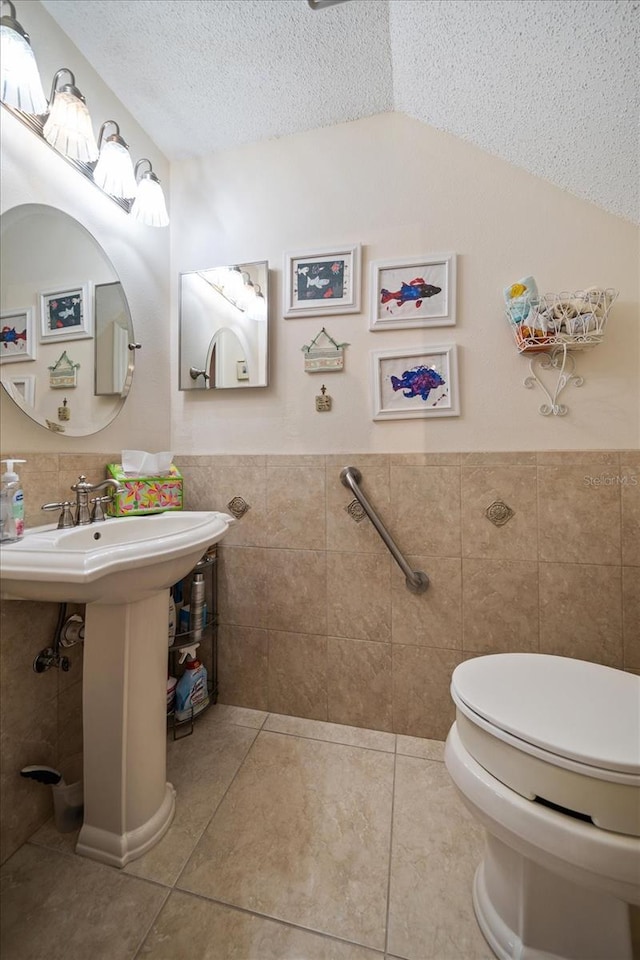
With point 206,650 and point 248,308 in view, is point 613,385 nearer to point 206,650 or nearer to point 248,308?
point 248,308

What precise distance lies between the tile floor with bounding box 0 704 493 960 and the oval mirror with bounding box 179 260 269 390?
134 centimetres

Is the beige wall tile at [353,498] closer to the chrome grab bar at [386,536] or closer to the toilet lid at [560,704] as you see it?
the chrome grab bar at [386,536]

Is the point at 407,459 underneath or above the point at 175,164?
underneath

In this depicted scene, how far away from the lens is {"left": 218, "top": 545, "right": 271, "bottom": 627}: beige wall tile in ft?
4.56

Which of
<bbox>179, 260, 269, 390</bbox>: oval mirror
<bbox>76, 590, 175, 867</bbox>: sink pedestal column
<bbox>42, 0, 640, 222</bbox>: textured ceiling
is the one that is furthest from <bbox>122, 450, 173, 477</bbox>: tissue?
<bbox>42, 0, 640, 222</bbox>: textured ceiling

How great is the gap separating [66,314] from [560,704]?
1.59 meters

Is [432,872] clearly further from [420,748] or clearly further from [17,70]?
[17,70]

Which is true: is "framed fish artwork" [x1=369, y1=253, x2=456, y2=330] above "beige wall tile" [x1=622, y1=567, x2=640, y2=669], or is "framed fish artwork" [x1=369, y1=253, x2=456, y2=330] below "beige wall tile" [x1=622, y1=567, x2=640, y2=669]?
above

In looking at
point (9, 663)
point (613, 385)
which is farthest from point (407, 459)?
point (9, 663)

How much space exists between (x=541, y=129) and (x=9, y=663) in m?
2.08

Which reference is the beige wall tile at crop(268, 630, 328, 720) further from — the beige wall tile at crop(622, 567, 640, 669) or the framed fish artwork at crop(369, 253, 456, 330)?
the framed fish artwork at crop(369, 253, 456, 330)

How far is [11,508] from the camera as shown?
2.67 feet

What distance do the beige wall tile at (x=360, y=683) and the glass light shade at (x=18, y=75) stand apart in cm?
173

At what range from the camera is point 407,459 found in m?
1.27
